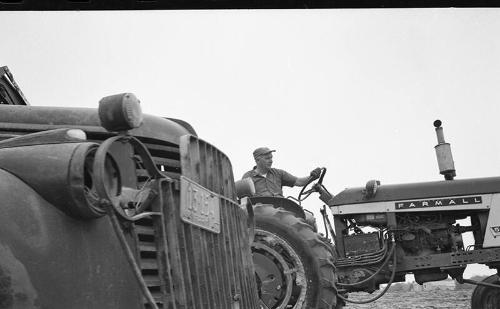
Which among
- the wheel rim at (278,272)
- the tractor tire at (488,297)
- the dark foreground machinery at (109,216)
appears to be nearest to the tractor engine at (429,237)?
the tractor tire at (488,297)

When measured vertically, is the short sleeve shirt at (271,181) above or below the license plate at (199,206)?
above

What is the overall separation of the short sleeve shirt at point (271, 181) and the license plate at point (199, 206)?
5.47 metres

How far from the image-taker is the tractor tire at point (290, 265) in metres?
6.24

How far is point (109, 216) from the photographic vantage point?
75.7 inches

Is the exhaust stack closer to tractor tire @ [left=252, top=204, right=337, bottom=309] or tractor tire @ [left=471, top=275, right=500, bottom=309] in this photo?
tractor tire @ [left=471, top=275, right=500, bottom=309]

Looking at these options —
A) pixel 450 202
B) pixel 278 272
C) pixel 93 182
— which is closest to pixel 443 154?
pixel 450 202

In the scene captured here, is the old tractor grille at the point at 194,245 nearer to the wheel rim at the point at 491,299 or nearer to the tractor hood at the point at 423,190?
the tractor hood at the point at 423,190

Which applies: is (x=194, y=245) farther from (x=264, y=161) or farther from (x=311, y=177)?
(x=311, y=177)

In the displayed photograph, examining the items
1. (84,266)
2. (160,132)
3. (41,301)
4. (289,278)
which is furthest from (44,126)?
(289,278)

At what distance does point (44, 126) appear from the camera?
8.52 ft

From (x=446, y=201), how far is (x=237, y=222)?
20.6 feet

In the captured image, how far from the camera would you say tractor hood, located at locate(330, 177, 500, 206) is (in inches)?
345

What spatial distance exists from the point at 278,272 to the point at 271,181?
2337 millimetres

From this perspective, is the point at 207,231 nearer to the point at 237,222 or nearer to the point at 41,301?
the point at 237,222
